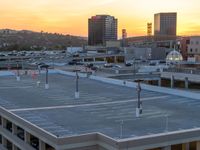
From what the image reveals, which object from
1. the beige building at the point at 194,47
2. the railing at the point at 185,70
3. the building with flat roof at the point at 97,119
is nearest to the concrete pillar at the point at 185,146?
the building with flat roof at the point at 97,119

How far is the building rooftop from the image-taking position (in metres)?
27.4

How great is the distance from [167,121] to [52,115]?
8599 mm

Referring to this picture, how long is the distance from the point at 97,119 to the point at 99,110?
383 centimetres

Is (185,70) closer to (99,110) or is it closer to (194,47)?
(99,110)

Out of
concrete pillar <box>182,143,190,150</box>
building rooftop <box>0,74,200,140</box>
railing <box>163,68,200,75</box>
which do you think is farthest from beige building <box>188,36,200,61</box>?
concrete pillar <box>182,143,190,150</box>

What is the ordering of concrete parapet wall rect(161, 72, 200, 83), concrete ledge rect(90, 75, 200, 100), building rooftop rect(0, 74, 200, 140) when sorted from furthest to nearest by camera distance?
concrete parapet wall rect(161, 72, 200, 83)
concrete ledge rect(90, 75, 200, 100)
building rooftop rect(0, 74, 200, 140)

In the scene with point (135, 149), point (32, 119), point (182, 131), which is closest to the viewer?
point (135, 149)

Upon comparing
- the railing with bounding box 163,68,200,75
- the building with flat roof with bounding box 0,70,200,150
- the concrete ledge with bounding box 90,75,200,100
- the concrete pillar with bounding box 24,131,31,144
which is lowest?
the concrete pillar with bounding box 24,131,31,144

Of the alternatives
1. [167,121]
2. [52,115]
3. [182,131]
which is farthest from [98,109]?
[182,131]

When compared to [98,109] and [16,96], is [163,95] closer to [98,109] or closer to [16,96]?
[98,109]

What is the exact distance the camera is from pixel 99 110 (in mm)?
34094

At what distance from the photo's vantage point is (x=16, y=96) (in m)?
42.0

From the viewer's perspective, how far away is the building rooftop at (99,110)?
27422 millimetres

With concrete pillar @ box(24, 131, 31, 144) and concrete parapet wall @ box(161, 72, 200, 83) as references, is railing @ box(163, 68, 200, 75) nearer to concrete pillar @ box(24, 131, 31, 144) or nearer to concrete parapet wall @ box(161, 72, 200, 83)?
concrete parapet wall @ box(161, 72, 200, 83)
